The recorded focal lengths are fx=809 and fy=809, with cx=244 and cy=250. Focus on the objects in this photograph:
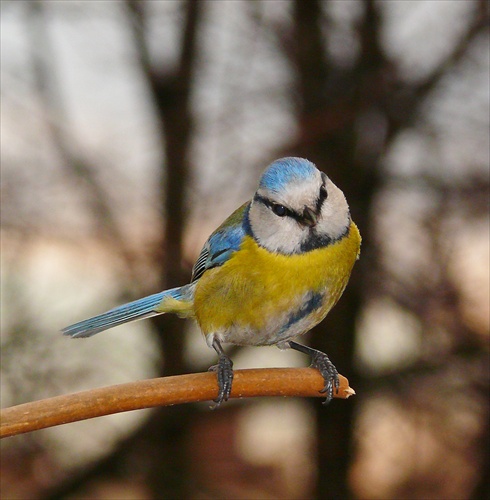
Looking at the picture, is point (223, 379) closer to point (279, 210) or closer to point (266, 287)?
→ point (266, 287)

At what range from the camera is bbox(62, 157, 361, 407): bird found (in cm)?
164

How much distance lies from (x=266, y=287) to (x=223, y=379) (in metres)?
0.24

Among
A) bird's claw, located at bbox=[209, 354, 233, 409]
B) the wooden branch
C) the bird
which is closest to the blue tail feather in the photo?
the bird

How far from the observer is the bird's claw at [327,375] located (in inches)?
66.1

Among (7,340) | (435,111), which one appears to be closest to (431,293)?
(435,111)

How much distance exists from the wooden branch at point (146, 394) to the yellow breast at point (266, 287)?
0.29 m

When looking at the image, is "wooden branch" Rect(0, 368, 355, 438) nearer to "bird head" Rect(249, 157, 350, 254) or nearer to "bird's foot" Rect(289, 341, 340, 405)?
"bird's foot" Rect(289, 341, 340, 405)

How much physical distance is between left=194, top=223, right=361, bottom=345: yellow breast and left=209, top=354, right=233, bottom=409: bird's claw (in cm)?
9

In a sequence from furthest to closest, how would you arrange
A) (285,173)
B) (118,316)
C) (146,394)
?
(118,316), (285,173), (146,394)

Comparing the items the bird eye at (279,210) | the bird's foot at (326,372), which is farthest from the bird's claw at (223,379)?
the bird eye at (279,210)

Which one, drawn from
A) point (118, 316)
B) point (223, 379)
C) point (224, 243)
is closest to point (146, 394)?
point (223, 379)

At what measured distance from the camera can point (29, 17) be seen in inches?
151

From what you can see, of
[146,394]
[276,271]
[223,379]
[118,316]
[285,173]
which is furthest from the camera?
[118,316]

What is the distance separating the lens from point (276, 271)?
1.81 meters
